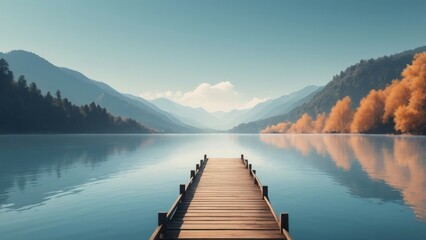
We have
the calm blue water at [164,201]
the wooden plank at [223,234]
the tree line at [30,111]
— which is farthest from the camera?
the tree line at [30,111]

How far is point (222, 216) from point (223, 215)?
167mm

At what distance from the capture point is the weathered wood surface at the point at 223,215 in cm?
1249

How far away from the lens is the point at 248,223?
→ 545 inches

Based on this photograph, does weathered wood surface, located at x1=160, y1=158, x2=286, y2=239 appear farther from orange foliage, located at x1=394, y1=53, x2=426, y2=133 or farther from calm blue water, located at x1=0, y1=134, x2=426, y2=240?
orange foliage, located at x1=394, y1=53, x2=426, y2=133

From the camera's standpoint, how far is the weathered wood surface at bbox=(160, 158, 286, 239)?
1249 centimetres

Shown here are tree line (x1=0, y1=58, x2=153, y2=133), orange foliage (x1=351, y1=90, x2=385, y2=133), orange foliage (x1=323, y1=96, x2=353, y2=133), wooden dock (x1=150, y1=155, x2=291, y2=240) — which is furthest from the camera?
tree line (x1=0, y1=58, x2=153, y2=133)

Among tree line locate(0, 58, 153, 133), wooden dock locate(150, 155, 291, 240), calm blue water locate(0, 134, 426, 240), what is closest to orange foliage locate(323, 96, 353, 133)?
calm blue water locate(0, 134, 426, 240)

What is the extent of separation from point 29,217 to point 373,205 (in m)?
23.7

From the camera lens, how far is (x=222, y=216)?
14891 millimetres

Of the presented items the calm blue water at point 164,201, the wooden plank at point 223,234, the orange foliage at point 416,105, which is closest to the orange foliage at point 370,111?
the orange foliage at point 416,105

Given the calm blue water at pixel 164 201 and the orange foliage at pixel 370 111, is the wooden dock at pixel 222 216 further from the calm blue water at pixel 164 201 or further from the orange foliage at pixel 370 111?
the orange foliage at pixel 370 111

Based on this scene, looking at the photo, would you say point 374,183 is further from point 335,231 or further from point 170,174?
point 170,174

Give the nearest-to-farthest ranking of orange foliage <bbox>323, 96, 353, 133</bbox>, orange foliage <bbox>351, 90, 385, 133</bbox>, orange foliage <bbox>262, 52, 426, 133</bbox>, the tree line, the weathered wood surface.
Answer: the weathered wood surface → orange foliage <bbox>262, 52, 426, 133</bbox> → orange foliage <bbox>351, 90, 385, 133</bbox> → orange foliage <bbox>323, 96, 353, 133</bbox> → the tree line

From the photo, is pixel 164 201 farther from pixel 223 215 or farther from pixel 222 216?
pixel 222 216
